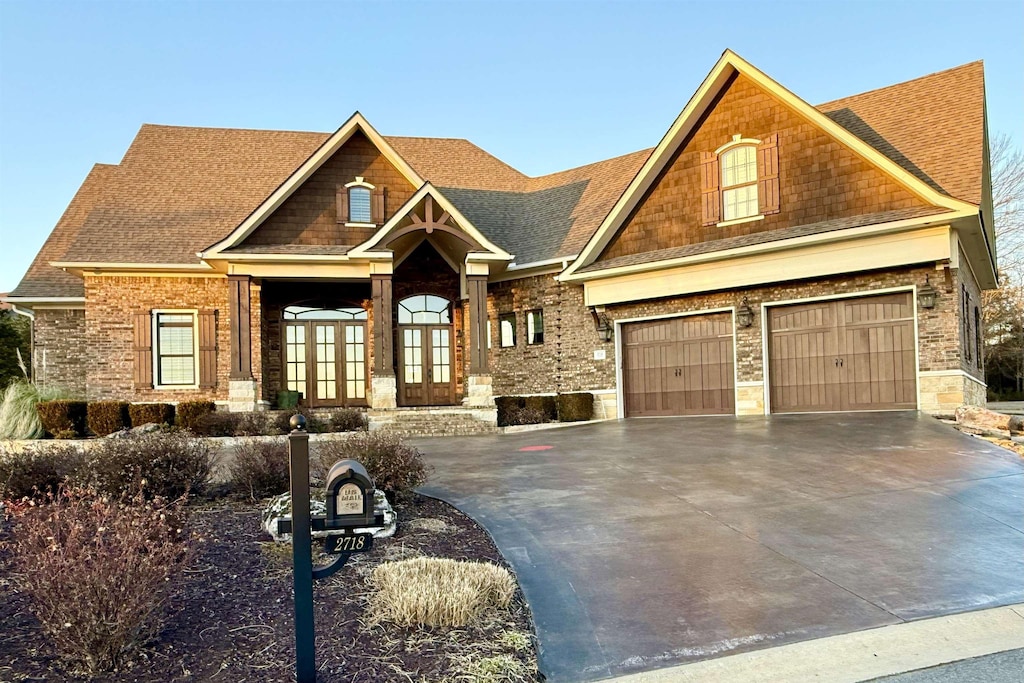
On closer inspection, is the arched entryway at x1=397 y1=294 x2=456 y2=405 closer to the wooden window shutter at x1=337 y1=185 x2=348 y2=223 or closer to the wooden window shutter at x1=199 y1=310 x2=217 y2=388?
the wooden window shutter at x1=337 y1=185 x2=348 y2=223

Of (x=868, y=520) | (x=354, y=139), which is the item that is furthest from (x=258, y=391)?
(x=868, y=520)

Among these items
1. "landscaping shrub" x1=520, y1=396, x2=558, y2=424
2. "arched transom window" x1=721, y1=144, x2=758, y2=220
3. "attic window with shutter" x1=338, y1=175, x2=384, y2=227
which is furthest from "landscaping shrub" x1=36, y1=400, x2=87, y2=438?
"arched transom window" x1=721, y1=144, x2=758, y2=220

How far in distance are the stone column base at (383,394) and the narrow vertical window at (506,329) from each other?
4345 millimetres

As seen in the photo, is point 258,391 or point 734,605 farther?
point 258,391

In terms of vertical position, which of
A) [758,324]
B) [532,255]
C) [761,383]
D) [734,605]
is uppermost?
[532,255]

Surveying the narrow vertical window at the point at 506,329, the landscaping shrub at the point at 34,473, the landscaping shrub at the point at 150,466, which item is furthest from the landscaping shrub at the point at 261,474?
the narrow vertical window at the point at 506,329

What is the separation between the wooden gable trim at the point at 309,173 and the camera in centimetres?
1791

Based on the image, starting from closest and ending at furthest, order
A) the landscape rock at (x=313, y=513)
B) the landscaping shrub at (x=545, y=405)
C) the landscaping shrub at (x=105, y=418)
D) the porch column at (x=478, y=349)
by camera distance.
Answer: the landscape rock at (x=313, y=513)
the landscaping shrub at (x=105, y=418)
the porch column at (x=478, y=349)
the landscaping shrub at (x=545, y=405)

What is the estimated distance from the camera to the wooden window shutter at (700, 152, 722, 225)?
17.6 metres

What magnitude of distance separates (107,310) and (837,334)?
664 inches

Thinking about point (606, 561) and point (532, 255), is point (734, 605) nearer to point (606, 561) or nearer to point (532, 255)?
point (606, 561)

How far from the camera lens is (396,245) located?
18844 millimetres

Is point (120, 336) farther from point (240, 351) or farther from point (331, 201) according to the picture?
point (331, 201)

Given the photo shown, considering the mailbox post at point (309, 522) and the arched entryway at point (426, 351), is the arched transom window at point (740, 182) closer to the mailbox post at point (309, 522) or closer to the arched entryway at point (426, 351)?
the arched entryway at point (426, 351)
